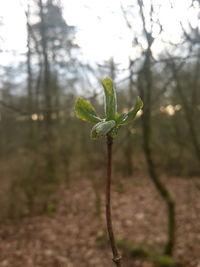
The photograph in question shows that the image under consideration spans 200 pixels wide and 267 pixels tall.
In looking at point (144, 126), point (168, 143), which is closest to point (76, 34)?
point (144, 126)

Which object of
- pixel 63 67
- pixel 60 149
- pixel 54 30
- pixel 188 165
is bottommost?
pixel 188 165

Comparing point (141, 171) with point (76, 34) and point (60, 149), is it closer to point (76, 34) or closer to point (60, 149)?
point (60, 149)

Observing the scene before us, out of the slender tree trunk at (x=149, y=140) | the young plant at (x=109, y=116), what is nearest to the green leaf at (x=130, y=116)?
the young plant at (x=109, y=116)

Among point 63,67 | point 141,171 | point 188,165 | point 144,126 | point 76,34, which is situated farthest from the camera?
point 141,171

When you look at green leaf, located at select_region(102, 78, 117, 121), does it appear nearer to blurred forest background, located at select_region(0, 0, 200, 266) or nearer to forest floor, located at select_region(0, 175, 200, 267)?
blurred forest background, located at select_region(0, 0, 200, 266)

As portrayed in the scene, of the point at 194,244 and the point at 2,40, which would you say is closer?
the point at 2,40

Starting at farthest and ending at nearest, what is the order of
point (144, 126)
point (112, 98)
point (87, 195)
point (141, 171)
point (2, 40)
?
point (141, 171) → point (87, 195) → point (144, 126) → point (2, 40) → point (112, 98)

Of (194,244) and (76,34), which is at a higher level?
(76,34)
